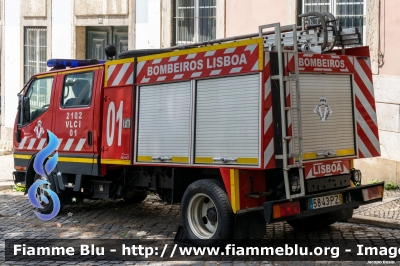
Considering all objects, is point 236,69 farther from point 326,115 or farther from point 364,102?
point 364,102

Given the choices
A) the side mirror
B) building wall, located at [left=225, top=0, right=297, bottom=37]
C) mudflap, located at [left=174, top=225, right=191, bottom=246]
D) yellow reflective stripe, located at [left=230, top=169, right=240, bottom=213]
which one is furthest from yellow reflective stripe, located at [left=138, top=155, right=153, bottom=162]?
building wall, located at [left=225, top=0, right=297, bottom=37]

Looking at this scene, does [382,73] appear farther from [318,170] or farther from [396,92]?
[318,170]

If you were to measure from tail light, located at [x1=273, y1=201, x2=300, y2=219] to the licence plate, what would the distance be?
0.75 ft

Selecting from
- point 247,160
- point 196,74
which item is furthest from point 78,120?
point 247,160

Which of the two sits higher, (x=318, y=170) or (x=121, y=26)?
(x=121, y=26)

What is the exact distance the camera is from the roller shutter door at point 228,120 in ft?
24.1

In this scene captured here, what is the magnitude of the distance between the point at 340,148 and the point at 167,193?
2244 millimetres

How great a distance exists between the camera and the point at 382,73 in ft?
39.3

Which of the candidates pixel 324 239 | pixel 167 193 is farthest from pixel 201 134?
pixel 324 239

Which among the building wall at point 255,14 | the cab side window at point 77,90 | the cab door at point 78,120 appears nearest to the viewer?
the cab door at point 78,120

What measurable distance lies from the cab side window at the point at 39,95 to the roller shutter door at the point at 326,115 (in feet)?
14.1

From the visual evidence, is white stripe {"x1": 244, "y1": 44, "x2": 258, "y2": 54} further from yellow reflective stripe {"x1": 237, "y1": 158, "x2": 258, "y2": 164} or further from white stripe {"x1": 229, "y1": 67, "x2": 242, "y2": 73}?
yellow reflective stripe {"x1": 237, "y1": 158, "x2": 258, "y2": 164}

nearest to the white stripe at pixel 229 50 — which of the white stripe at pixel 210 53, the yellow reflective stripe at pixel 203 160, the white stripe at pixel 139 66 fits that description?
the white stripe at pixel 210 53

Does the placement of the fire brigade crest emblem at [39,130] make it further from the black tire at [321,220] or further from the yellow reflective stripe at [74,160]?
the black tire at [321,220]
